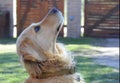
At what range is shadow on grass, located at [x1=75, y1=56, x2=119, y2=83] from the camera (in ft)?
23.5

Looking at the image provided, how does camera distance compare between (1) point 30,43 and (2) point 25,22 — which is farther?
(2) point 25,22

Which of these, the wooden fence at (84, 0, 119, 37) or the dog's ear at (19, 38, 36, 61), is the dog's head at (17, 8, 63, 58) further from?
the wooden fence at (84, 0, 119, 37)

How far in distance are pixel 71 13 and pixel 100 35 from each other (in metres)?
1.23

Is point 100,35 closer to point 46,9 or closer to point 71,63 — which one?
point 46,9

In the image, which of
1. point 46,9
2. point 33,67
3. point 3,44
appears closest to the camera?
point 33,67

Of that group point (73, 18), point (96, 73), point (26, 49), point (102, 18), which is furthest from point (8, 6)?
point (26, 49)

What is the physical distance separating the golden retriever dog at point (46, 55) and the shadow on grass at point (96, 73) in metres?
3.84

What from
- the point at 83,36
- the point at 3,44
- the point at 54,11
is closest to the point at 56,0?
the point at 83,36

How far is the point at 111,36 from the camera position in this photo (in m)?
14.6

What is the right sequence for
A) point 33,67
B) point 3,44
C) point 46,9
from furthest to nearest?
point 46,9 < point 3,44 < point 33,67

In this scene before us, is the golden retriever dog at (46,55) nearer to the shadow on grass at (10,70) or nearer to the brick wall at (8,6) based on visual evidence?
the shadow on grass at (10,70)

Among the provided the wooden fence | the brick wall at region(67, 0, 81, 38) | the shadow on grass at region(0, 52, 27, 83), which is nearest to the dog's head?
the shadow on grass at region(0, 52, 27, 83)

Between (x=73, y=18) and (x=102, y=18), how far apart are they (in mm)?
983

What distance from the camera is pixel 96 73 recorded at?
7.76 metres
